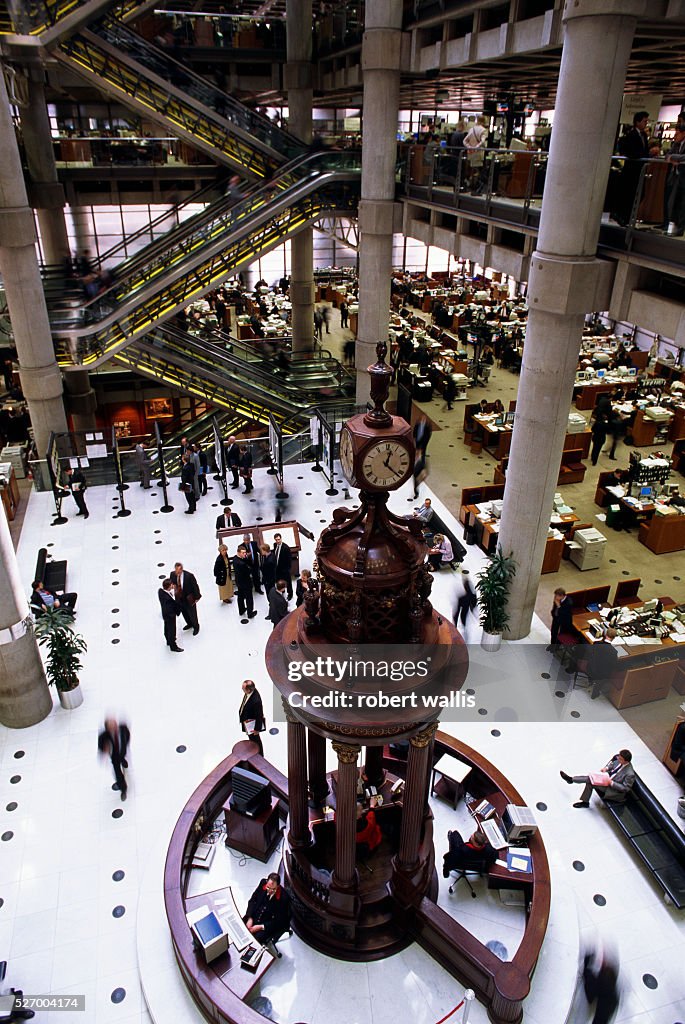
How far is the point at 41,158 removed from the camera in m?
19.2

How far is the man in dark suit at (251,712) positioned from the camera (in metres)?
7.99

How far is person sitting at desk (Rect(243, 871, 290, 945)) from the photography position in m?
6.12

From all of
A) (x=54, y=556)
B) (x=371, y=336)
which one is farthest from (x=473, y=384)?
(x=54, y=556)

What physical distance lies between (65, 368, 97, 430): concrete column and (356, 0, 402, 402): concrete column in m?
8.72

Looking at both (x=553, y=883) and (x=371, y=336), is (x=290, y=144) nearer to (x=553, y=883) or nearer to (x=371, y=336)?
(x=371, y=336)

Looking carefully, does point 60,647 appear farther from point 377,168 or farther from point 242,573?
point 377,168

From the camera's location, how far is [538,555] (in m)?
10.1

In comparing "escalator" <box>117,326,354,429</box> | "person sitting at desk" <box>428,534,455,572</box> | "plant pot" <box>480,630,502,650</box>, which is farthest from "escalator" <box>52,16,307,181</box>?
"plant pot" <box>480,630,502,650</box>

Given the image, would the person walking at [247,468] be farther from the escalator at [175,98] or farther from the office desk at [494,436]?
the escalator at [175,98]

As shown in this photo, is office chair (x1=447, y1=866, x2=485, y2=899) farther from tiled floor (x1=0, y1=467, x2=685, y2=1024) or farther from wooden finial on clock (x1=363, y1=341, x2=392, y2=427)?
wooden finial on clock (x1=363, y1=341, x2=392, y2=427)

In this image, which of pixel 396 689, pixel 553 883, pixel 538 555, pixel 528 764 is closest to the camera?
pixel 396 689

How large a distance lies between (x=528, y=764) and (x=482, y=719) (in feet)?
2.95

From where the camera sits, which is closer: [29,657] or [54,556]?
[29,657]

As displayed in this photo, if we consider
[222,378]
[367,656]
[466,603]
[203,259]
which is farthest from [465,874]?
[222,378]
